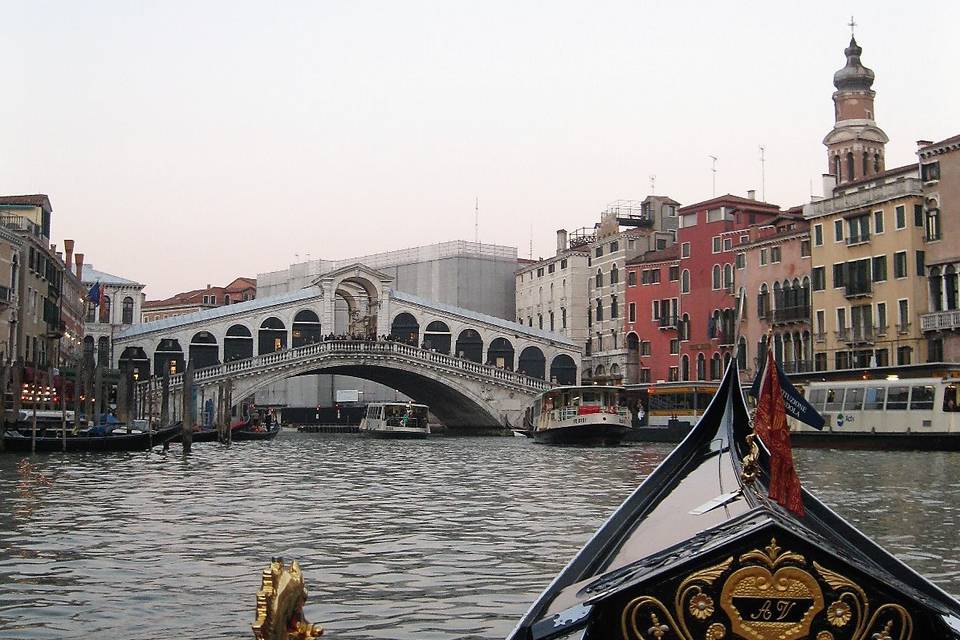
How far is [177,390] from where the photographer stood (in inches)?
1300

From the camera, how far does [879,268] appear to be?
2881 centimetres

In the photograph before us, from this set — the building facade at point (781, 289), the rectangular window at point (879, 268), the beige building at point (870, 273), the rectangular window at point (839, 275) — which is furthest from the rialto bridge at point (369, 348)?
the rectangular window at point (879, 268)

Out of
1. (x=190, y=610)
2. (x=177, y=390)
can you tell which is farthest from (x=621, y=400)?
(x=190, y=610)

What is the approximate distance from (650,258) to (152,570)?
1304 inches

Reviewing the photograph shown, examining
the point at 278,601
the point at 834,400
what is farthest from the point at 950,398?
the point at 278,601

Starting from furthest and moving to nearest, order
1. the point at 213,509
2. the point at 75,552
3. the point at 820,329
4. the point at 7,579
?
the point at 820,329
the point at 213,509
the point at 75,552
the point at 7,579

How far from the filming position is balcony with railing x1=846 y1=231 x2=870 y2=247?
29.2 meters

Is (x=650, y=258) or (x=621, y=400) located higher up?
(x=650, y=258)

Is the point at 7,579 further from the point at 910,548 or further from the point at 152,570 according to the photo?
the point at 910,548

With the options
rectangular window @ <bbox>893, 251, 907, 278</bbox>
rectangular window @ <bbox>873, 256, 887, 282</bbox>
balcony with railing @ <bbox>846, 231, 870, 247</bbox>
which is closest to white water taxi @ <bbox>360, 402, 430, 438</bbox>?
balcony with railing @ <bbox>846, 231, 870, 247</bbox>

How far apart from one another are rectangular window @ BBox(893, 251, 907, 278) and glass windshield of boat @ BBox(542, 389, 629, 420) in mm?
6922

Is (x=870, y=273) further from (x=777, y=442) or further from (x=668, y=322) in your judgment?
(x=777, y=442)

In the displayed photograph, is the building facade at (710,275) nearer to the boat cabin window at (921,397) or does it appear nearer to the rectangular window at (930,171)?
the rectangular window at (930,171)

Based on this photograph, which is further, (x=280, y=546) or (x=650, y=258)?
(x=650, y=258)
